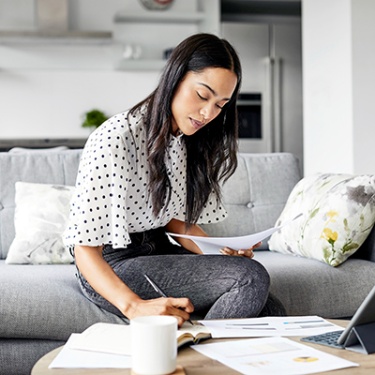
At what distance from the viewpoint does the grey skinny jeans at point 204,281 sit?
6.01ft

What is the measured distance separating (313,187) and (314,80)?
3237mm

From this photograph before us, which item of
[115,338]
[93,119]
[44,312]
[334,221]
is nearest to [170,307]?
[115,338]

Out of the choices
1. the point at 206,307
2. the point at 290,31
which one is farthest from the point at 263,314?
the point at 290,31

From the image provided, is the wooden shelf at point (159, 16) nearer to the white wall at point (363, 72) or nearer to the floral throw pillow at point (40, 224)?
the white wall at point (363, 72)

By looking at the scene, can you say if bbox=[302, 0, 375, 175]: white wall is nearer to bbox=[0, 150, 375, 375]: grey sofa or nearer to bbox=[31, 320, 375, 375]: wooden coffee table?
bbox=[0, 150, 375, 375]: grey sofa

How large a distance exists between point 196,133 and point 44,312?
681 millimetres

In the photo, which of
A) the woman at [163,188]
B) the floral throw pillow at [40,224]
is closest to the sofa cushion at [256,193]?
the floral throw pillow at [40,224]

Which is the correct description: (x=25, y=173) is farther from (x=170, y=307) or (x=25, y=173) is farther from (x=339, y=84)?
(x=339, y=84)

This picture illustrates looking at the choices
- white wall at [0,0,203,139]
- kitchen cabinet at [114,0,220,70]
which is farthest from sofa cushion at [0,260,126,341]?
kitchen cabinet at [114,0,220,70]

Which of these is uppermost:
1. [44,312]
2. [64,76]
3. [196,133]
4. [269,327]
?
[64,76]

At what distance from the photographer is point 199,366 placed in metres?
1.20

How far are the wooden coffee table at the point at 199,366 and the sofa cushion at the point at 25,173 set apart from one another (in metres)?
1.45

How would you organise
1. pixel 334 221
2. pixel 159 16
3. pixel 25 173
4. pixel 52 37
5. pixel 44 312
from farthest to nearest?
pixel 159 16 → pixel 52 37 → pixel 25 173 → pixel 334 221 → pixel 44 312

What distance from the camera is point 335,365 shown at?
1189mm
